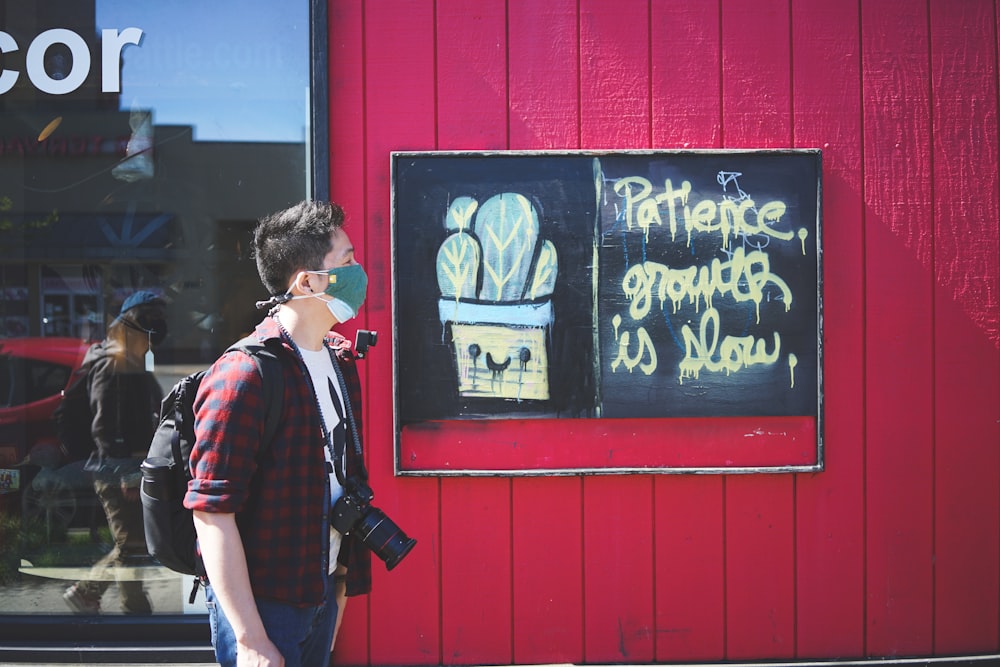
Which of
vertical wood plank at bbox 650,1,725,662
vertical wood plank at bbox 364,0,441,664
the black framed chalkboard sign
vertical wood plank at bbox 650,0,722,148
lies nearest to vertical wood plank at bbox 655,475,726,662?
vertical wood plank at bbox 650,1,725,662

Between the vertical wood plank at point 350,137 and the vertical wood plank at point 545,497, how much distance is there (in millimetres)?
623

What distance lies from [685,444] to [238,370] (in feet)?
6.66

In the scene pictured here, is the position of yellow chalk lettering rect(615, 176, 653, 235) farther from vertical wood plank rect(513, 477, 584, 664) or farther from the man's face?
the man's face

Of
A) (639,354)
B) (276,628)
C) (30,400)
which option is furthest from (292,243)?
(30,400)

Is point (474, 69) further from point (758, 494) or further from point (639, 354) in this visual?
point (758, 494)

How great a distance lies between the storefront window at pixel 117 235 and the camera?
3436 millimetres

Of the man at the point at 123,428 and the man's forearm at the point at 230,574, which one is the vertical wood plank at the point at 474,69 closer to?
the man at the point at 123,428

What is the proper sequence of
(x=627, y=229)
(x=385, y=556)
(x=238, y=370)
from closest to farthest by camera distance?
(x=238, y=370) < (x=385, y=556) < (x=627, y=229)

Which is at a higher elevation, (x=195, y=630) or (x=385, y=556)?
(x=385, y=556)

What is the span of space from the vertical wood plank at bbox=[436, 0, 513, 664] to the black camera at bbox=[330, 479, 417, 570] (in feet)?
4.14

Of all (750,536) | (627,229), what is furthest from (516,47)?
(750,536)

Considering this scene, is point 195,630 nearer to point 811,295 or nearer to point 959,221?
point 811,295

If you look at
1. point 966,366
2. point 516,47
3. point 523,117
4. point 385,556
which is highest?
point 516,47

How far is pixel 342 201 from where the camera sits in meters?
3.24
